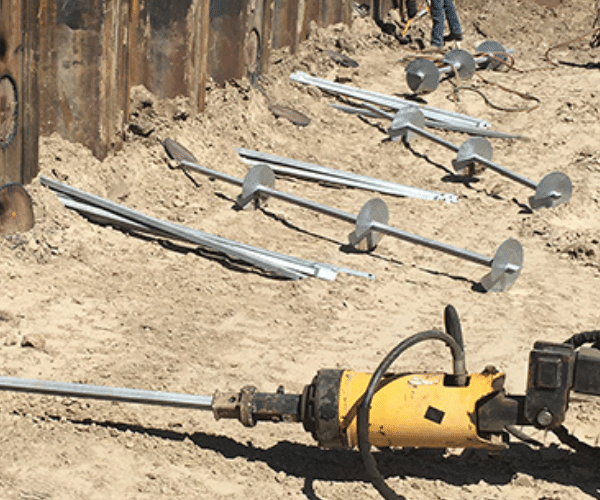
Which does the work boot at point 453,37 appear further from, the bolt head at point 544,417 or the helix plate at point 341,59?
the bolt head at point 544,417

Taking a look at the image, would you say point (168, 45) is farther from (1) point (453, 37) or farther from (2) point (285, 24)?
(1) point (453, 37)

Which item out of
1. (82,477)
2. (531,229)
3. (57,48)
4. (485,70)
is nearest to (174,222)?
(57,48)

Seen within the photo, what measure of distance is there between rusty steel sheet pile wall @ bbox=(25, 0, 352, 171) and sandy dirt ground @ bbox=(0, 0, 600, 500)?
19 centimetres

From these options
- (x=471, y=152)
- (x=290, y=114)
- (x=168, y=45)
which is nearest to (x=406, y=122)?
(x=471, y=152)

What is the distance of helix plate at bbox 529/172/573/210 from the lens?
7.12m

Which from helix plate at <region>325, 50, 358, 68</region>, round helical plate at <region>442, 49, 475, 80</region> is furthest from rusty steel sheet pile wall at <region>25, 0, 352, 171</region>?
round helical plate at <region>442, 49, 475, 80</region>

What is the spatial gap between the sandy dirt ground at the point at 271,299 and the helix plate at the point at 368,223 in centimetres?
11

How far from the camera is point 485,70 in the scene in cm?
1126

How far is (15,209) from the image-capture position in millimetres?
5398

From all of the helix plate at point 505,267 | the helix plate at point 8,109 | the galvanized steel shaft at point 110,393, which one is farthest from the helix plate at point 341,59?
the galvanized steel shaft at point 110,393

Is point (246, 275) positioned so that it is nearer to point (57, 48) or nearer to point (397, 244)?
point (397, 244)

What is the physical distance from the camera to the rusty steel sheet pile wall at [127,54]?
6.12m

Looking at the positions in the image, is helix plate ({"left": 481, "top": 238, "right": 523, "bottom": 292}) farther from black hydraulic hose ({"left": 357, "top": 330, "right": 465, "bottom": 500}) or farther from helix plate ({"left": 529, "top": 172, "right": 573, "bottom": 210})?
black hydraulic hose ({"left": 357, "top": 330, "right": 465, "bottom": 500})

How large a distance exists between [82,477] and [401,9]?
35.1 ft
